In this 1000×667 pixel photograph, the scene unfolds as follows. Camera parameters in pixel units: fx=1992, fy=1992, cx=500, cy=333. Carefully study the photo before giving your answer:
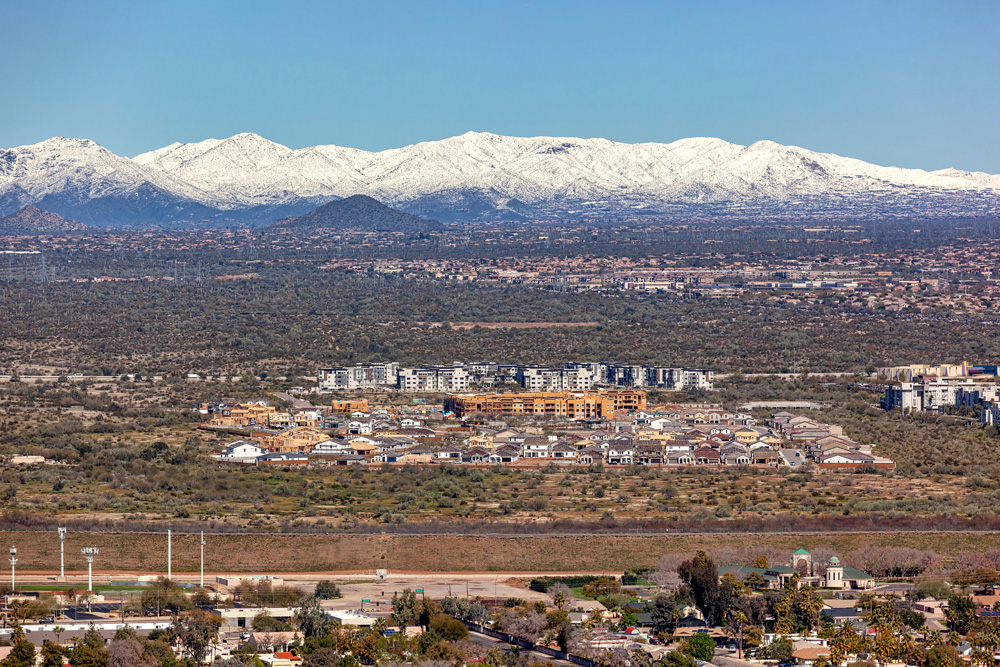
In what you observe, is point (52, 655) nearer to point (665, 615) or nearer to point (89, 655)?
point (89, 655)

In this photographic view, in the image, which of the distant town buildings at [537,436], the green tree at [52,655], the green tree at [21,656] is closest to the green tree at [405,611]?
the green tree at [52,655]

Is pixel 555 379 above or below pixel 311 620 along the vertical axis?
above

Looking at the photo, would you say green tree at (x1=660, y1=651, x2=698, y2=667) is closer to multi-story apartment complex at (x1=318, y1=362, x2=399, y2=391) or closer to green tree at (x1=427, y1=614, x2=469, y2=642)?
green tree at (x1=427, y1=614, x2=469, y2=642)

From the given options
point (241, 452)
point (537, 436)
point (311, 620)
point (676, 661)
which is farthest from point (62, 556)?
point (537, 436)

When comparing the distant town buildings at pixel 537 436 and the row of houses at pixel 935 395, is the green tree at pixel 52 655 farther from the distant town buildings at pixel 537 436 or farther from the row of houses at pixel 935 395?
the row of houses at pixel 935 395

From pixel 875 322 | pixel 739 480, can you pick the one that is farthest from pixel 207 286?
pixel 739 480

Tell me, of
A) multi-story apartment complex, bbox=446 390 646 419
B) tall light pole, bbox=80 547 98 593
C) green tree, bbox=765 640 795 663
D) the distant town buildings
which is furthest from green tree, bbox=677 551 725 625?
multi-story apartment complex, bbox=446 390 646 419
